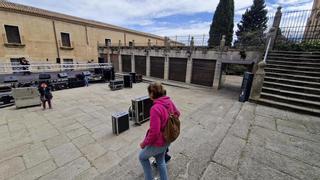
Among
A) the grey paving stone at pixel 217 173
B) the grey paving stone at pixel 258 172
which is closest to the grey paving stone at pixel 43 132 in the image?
the grey paving stone at pixel 217 173

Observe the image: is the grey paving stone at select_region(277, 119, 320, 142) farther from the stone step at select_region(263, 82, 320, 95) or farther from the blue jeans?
the blue jeans

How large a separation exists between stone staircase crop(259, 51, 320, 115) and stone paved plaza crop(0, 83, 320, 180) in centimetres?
68

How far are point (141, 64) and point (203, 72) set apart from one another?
770 centimetres

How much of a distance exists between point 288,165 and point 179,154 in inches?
80.2

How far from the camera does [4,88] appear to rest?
764 centimetres

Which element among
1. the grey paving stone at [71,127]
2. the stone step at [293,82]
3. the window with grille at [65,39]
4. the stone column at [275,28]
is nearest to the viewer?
the grey paving stone at [71,127]

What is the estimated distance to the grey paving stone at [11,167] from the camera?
2.67m

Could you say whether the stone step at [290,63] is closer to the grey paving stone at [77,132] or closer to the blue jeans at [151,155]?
the blue jeans at [151,155]

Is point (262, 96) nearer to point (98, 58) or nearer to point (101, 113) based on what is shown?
point (101, 113)

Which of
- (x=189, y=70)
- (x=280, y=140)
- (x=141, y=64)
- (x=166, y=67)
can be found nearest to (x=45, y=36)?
(x=141, y=64)

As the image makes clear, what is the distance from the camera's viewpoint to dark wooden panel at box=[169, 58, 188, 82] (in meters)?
12.9

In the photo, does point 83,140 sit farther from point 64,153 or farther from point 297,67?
point 297,67

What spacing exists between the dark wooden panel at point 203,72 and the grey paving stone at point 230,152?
27.6 ft

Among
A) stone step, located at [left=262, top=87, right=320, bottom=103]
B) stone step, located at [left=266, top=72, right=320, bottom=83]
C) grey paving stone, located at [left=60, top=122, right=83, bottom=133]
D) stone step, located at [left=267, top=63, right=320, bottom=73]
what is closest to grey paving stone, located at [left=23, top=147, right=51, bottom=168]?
grey paving stone, located at [left=60, top=122, right=83, bottom=133]
